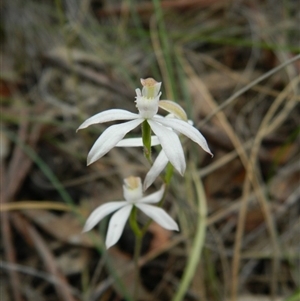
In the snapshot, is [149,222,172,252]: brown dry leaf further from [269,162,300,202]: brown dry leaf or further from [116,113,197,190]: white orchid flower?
[116,113,197,190]: white orchid flower

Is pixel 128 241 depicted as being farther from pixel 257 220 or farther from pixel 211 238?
pixel 257 220

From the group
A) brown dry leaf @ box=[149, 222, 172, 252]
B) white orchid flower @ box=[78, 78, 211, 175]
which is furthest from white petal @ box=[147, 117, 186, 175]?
brown dry leaf @ box=[149, 222, 172, 252]

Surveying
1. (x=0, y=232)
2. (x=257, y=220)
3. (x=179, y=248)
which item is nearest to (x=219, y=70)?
(x=257, y=220)

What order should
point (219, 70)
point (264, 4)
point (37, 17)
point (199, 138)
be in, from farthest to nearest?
1. point (264, 4)
2. point (37, 17)
3. point (219, 70)
4. point (199, 138)

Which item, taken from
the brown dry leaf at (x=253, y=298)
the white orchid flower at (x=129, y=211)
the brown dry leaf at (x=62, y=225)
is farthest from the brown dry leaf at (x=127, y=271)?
the white orchid flower at (x=129, y=211)

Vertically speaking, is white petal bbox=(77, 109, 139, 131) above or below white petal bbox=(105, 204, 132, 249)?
above

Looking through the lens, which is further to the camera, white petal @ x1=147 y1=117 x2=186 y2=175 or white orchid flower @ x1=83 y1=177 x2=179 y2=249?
white orchid flower @ x1=83 y1=177 x2=179 y2=249

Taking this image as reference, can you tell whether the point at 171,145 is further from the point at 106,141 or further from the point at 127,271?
the point at 127,271
